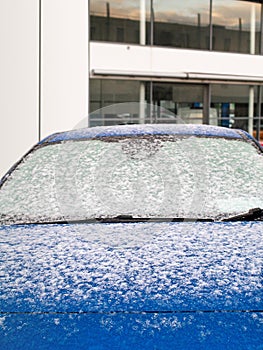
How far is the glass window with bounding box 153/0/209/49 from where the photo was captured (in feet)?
56.5

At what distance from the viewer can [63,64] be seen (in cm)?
1558

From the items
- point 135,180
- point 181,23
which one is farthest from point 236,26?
point 135,180

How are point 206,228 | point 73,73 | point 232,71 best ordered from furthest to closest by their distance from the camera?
point 232,71 < point 73,73 < point 206,228

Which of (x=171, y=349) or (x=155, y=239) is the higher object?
(x=155, y=239)

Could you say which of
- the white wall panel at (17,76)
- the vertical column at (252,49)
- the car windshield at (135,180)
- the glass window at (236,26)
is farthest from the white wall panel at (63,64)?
the car windshield at (135,180)

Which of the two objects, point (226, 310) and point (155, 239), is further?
point (155, 239)

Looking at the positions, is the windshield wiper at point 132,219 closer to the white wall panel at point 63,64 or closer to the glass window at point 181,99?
the white wall panel at point 63,64

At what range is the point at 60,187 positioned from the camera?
123 inches

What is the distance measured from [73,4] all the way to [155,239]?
1428 cm

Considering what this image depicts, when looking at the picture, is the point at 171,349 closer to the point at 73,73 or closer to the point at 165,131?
the point at 165,131

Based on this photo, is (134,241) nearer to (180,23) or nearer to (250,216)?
(250,216)

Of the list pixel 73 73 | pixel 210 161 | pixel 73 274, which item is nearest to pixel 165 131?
pixel 210 161

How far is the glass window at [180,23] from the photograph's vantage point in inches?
678

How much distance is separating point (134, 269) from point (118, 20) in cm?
1534
